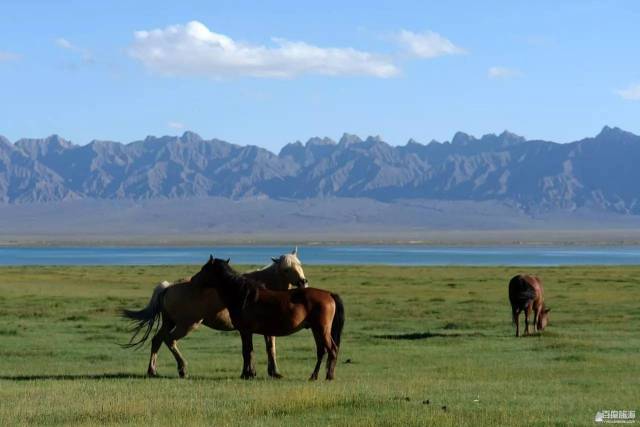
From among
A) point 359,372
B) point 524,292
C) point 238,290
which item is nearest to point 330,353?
point 238,290

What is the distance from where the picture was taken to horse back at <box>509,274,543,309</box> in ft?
85.8

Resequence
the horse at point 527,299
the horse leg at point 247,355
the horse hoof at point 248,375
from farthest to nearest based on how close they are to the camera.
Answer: the horse at point 527,299
the horse hoof at point 248,375
the horse leg at point 247,355

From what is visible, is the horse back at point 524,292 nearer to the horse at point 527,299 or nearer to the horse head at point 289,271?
the horse at point 527,299

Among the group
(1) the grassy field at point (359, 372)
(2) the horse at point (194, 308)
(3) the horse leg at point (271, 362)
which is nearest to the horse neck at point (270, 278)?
(2) the horse at point (194, 308)

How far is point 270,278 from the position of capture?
18.7 m

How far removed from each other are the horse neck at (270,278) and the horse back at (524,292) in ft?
30.0

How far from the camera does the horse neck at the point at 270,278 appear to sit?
18.6 meters

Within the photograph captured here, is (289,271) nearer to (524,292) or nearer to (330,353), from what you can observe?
(330,353)

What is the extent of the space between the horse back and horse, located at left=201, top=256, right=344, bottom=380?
10.5 metres

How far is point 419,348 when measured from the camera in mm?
22797

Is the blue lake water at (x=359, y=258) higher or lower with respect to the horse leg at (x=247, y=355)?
lower

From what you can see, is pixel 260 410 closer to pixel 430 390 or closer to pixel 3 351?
pixel 430 390

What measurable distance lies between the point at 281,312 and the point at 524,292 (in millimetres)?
11364

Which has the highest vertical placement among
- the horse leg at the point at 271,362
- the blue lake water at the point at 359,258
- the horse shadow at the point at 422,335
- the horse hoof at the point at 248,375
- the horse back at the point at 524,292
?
the horse back at the point at 524,292
